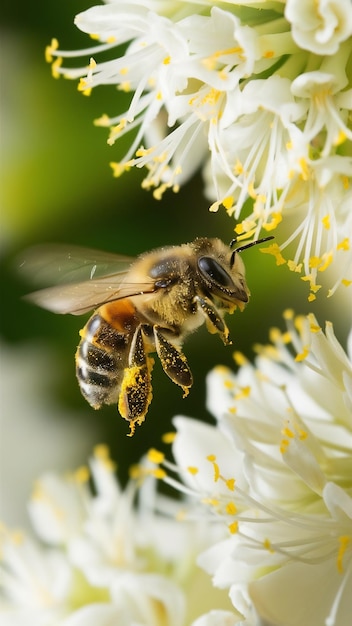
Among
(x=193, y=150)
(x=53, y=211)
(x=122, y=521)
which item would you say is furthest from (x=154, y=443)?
(x=193, y=150)

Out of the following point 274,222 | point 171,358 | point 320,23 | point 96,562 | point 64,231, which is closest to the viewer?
point 320,23

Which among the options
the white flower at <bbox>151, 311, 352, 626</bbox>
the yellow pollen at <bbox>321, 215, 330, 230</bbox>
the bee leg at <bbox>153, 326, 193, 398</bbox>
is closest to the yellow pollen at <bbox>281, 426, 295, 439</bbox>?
the white flower at <bbox>151, 311, 352, 626</bbox>

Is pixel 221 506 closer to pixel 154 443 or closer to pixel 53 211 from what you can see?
pixel 154 443

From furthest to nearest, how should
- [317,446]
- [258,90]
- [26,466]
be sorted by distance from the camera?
[26,466], [317,446], [258,90]

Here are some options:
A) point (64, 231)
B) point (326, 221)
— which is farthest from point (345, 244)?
point (64, 231)

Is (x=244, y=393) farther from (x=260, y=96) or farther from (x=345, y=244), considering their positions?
(x=260, y=96)

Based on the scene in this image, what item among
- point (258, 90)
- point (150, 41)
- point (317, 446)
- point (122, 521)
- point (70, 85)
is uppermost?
point (70, 85)

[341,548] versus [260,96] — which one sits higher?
[260,96]
